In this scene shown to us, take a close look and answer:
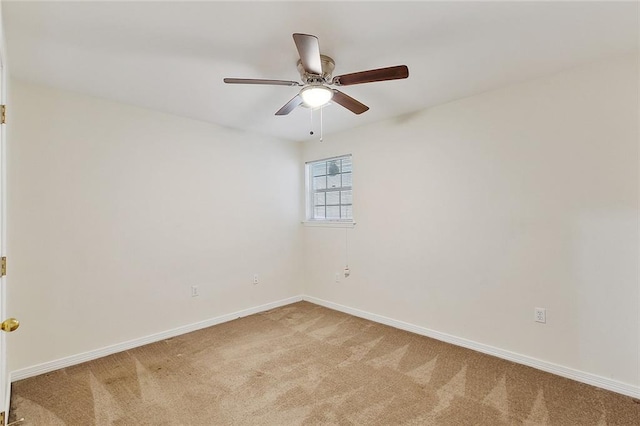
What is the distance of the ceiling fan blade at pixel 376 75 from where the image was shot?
6.00 feet

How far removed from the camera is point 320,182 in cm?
459

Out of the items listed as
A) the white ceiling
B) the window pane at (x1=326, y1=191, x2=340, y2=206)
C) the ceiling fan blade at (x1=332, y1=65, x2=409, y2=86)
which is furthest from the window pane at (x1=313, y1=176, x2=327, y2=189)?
the ceiling fan blade at (x1=332, y1=65, x2=409, y2=86)

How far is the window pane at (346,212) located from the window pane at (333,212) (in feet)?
0.26

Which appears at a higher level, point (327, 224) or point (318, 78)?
point (318, 78)

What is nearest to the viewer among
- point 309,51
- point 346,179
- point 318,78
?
point 309,51

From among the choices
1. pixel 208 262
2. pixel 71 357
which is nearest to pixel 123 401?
pixel 71 357

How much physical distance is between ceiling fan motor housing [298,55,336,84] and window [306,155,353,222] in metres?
1.91

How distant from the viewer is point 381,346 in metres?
2.97

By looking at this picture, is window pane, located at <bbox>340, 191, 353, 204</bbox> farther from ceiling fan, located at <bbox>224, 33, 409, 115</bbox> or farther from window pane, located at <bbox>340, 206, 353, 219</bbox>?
ceiling fan, located at <bbox>224, 33, 409, 115</bbox>

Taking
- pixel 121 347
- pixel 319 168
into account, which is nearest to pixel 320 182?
pixel 319 168

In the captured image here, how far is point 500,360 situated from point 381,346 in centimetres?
101

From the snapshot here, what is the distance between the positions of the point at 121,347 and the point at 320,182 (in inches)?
120

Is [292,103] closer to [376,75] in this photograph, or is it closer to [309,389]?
[376,75]

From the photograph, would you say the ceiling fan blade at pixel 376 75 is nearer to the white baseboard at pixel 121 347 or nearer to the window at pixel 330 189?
the window at pixel 330 189
